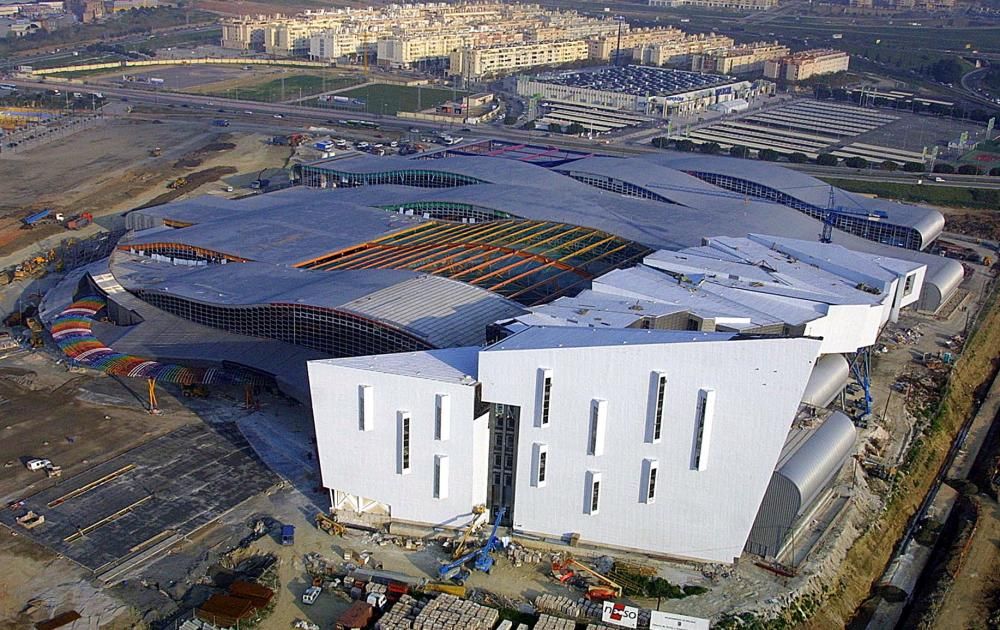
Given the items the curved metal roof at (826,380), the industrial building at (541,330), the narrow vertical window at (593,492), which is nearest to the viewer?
the industrial building at (541,330)

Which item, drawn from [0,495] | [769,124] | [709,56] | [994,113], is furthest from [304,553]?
[709,56]

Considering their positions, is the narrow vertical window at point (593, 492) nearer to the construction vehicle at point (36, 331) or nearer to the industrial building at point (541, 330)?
the industrial building at point (541, 330)

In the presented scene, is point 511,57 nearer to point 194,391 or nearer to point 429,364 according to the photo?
point 194,391

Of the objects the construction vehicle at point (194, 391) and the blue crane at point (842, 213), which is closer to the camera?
the construction vehicle at point (194, 391)

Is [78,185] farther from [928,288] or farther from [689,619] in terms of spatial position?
[689,619]

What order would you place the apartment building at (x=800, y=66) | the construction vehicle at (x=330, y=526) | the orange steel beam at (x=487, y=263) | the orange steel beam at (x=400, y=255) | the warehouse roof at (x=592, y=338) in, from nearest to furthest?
the warehouse roof at (x=592, y=338) < the construction vehicle at (x=330, y=526) < the orange steel beam at (x=487, y=263) < the orange steel beam at (x=400, y=255) < the apartment building at (x=800, y=66)

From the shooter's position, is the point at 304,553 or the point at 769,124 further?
the point at 769,124

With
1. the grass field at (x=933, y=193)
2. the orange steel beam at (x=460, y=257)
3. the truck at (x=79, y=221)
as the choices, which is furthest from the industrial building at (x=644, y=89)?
the orange steel beam at (x=460, y=257)

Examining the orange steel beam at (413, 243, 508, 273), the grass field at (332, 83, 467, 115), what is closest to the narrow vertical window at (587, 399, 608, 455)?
the orange steel beam at (413, 243, 508, 273)
